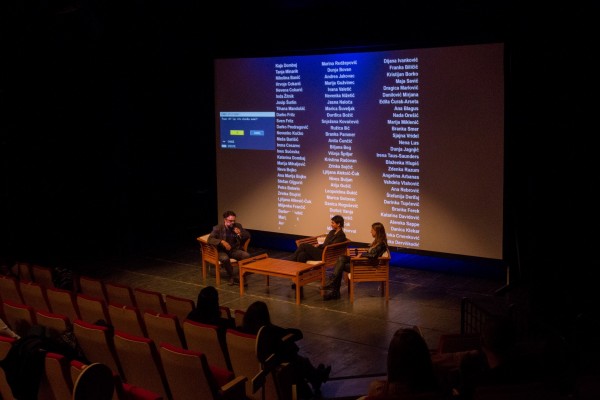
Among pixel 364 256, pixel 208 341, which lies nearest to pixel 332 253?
pixel 364 256

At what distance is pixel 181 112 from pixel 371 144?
5049 mm

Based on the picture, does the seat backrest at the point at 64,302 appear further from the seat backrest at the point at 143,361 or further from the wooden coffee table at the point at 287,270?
the wooden coffee table at the point at 287,270

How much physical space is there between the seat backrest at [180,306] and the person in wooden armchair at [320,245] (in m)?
3.40

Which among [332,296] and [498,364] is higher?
[498,364]

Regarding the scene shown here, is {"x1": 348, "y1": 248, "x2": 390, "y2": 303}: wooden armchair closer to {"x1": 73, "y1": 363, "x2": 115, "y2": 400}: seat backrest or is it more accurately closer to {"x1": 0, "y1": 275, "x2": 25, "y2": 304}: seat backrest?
{"x1": 0, "y1": 275, "x2": 25, "y2": 304}: seat backrest

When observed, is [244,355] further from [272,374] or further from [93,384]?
[93,384]

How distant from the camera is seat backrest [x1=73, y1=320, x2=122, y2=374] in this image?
5242mm

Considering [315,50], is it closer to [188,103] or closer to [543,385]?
[188,103]

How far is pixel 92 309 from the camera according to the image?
21.0ft

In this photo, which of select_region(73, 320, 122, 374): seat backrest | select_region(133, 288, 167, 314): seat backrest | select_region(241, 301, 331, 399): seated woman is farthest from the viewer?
select_region(133, 288, 167, 314): seat backrest

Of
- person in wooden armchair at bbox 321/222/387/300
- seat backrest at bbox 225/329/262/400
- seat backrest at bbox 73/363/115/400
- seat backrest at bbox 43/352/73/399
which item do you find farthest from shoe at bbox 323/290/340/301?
seat backrest at bbox 73/363/115/400

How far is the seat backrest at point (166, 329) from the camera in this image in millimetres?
5684

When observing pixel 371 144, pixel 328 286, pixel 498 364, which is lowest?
pixel 328 286

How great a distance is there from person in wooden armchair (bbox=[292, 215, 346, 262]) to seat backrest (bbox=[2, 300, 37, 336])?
4.67 m
